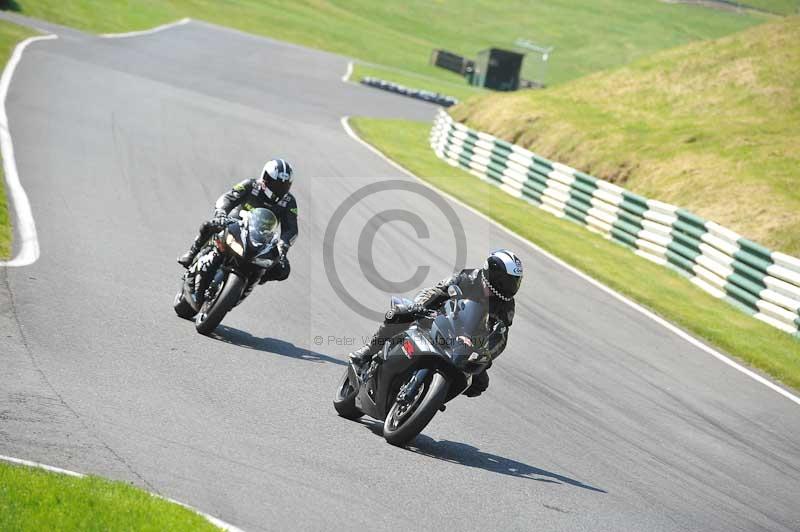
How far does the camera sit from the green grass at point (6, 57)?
42.4 feet

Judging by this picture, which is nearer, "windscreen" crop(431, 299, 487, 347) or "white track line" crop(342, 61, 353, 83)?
"windscreen" crop(431, 299, 487, 347)

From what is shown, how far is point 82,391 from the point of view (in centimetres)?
827

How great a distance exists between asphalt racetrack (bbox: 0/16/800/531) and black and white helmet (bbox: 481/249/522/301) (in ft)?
4.69

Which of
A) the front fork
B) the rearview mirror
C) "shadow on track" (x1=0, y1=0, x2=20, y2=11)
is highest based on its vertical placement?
the rearview mirror

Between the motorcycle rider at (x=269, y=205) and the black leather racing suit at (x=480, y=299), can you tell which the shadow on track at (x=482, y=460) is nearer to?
the black leather racing suit at (x=480, y=299)

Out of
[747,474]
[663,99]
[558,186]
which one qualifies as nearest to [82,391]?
[747,474]

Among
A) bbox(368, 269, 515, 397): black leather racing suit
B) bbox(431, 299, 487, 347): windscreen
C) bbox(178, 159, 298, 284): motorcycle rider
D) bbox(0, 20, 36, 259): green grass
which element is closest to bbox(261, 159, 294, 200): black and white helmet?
bbox(178, 159, 298, 284): motorcycle rider

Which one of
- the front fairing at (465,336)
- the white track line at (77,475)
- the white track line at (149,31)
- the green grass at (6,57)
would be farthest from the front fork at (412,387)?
the white track line at (149,31)

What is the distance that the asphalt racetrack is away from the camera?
7.33 metres

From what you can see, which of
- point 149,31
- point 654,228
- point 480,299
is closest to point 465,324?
point 480,299

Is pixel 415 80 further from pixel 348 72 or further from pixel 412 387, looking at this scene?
pixel 412 387

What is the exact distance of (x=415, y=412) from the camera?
832cm

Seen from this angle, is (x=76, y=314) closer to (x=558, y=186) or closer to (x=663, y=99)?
(x=558, y=186)

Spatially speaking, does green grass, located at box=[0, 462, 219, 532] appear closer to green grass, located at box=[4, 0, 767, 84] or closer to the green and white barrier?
the green and white barrier
